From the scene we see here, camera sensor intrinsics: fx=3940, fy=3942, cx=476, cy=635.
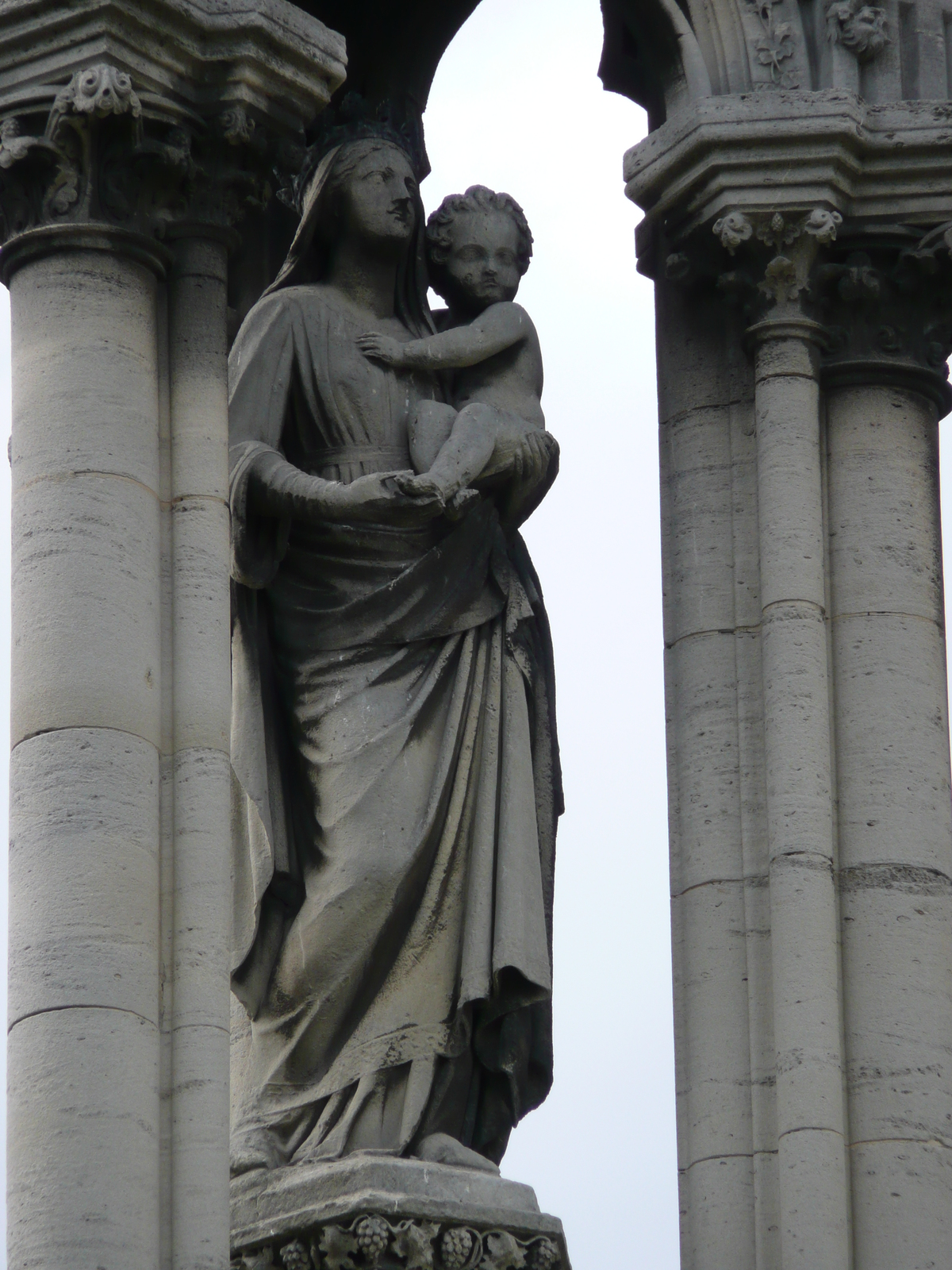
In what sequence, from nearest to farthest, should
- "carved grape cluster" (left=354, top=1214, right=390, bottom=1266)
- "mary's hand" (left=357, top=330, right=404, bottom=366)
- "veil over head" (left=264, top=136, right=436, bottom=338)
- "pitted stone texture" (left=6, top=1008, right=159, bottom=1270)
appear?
"pitted stone texture" (left=6, top=1008, right=159, bottom=1270) → "carved grape cluster" (left=354, top=1214, right=390, bottom=1266) → "mary's hand" (left=357, top=330, right=404, bottom=366) → "veil over head" (left=264, top=136, right=436, bottom=338)

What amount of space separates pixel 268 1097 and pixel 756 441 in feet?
9.85

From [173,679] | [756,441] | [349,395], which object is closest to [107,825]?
[173,679]

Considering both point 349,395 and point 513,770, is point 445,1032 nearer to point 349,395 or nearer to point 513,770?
point 513,770

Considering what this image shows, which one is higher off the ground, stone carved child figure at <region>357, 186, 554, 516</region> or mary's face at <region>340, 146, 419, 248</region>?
mary's face at <region>340, 146, 419, 248</region>

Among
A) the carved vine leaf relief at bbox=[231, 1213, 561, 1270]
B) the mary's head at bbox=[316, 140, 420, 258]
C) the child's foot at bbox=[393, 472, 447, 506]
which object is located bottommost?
the carved vine leaf relief at bbox=[231, 1213, 561, 1270]

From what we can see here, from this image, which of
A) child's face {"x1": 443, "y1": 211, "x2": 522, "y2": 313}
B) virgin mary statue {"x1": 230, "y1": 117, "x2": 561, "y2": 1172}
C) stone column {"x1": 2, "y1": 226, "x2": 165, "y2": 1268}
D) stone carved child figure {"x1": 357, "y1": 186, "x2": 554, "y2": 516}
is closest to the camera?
stone column {"x1": 2, "y1": 226, "x2": 165, "y2": 1268}

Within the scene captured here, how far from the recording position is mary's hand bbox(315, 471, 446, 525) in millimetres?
13117

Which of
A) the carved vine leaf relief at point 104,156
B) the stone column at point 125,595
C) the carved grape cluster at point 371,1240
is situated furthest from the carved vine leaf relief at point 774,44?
the carved grape cluster at point 371,1240

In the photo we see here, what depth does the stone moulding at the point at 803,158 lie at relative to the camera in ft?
45.9

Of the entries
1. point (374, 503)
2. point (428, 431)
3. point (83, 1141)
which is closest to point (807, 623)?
point (428, 431)

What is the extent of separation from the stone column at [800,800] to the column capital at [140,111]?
87.6 inches

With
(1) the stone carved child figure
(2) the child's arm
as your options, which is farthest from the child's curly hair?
(2) the child's arm

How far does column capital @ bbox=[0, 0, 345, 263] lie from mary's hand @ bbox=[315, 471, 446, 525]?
3.24 ft

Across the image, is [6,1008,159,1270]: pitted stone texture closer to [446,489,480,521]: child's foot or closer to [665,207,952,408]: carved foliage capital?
[446,489,480,521]: child's foot
